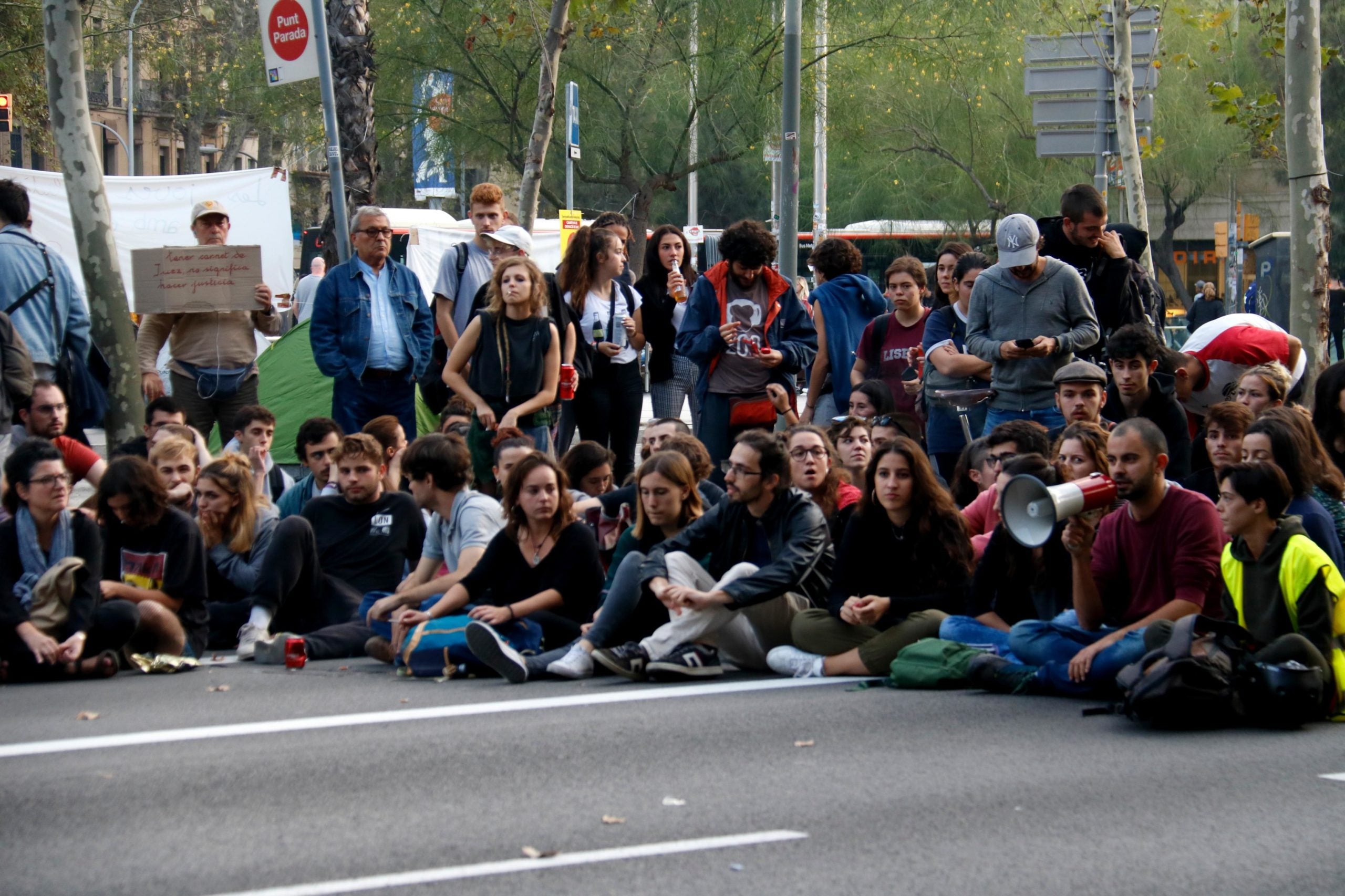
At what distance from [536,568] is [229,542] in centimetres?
193

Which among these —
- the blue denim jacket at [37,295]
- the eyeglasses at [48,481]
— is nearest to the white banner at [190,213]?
the blue denim jacket at [37,295]

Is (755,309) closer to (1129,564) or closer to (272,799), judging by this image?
(1129,564)

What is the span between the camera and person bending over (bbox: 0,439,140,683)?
325 inches

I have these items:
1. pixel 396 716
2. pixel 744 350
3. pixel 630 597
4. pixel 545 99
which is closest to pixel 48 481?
pixel 396 716

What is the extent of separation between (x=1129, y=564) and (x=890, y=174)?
3763 centimetres

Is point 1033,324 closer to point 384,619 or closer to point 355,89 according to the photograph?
point 384,619

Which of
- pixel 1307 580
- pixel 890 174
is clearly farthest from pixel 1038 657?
pixel 890 174

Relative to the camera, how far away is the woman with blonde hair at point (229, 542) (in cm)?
954

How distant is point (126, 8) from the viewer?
49.3 metres

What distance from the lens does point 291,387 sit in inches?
586

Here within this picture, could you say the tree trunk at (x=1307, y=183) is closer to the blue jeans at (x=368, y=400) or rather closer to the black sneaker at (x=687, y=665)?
the blue jeans at (x=368, y=400)

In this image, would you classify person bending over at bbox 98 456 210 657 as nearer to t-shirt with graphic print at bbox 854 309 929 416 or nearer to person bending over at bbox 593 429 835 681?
person bending over at bbox 593 429 835 681

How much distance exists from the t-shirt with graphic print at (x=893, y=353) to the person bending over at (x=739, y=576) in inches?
125

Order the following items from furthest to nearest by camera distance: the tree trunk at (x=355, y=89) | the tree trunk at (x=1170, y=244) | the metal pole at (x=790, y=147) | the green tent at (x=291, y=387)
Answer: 1. the tree trunk at (x=1170, y=244)
2. the tree trunk at (x=355, y=89)
3. the metal pole at (x=790, y=147)
4. the green tent at (x=291, y=387)
